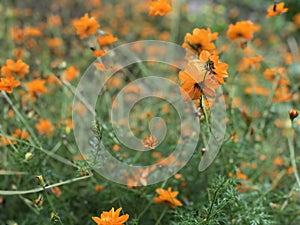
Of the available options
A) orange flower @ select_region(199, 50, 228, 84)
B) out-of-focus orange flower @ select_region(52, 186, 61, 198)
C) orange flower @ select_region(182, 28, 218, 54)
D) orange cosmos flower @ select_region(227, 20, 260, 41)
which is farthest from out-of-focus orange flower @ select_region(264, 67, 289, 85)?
out-of-focus orange flower @ select_region(52, 186, 61, 198)

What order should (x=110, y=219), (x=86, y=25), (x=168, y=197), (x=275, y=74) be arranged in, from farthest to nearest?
(x=275, y=74), (x=86, y=25), (x=168, y=197), (x=110, y=219)

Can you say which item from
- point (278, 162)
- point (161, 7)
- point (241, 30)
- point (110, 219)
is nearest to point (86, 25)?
point (161, 7)

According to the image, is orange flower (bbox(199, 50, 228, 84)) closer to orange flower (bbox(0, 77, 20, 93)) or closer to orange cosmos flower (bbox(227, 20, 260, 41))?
orange cosmos flower (bbox(227, 20, 260, 41))

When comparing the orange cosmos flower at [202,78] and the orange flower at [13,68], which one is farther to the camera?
the orange flower at [13,68]

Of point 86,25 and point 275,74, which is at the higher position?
point 86,25

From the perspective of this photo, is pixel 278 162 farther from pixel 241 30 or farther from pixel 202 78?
pixel 202 78

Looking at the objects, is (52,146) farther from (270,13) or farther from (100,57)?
(270,13)

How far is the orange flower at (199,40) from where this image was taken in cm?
116

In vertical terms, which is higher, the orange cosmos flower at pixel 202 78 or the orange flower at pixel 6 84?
the orange cosmos flower at pixel 202 78

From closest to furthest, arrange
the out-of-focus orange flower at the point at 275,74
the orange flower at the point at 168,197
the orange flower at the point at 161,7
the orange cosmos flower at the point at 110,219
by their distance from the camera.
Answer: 1. the orange cosmos flower at the point at 110,219
2. the orange flower at the point at 168,197
3. the orange flower at the point at 161,7
4. the out-of-focus orange flower at the point at 275,74

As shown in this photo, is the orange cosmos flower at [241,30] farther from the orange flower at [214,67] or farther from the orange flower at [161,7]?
the orange flower at [214,67]

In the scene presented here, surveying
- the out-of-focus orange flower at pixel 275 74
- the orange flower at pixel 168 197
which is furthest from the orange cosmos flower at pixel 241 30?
the orange flower at pixel 168 197

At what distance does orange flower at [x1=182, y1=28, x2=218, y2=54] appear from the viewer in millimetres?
1156

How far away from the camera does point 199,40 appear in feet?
3.82
